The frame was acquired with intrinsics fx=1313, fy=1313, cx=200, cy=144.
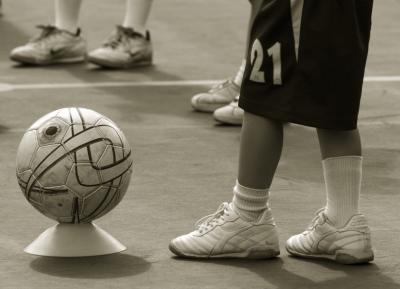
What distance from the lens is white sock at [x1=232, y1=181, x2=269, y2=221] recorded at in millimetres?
4906

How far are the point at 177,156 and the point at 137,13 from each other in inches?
111

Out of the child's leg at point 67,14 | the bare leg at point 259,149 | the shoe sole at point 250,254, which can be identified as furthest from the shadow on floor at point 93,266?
the child's leg at point 67,14

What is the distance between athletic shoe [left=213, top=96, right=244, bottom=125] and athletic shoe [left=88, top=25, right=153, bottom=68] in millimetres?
1907

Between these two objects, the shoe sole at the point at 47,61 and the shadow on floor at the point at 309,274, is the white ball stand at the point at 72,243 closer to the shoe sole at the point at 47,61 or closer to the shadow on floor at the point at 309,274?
the shadow on floor at the point at 309,274

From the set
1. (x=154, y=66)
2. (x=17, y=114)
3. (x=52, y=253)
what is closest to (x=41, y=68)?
(x=154, y=66)

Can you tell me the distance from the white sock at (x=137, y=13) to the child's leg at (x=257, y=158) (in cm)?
455

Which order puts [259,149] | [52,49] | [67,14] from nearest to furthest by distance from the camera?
[259,149], [52,49], [67,14]

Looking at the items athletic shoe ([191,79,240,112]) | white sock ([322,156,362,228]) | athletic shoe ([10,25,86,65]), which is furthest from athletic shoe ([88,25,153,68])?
white sock ([322,156,362,228])

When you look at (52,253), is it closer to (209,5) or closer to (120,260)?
(120,260)

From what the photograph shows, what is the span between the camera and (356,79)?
4.80 meters

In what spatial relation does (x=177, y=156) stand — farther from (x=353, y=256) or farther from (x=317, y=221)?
Result: (x=353, y=256)

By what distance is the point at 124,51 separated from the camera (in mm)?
9336

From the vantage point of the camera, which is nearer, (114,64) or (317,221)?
(317,221)

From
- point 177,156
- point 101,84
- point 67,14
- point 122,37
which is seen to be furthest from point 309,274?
point 67,14
